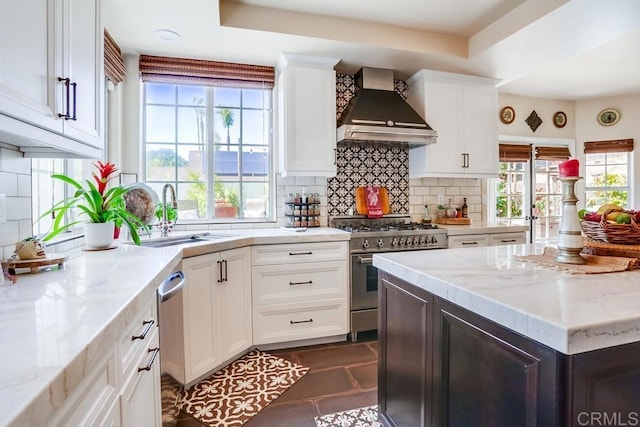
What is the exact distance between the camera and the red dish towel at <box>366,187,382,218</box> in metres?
3.35

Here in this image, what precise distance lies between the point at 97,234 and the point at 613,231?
2.34 metres

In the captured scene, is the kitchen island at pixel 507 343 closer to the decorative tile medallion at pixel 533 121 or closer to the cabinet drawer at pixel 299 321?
the cabinet drawer at pixel 299 321

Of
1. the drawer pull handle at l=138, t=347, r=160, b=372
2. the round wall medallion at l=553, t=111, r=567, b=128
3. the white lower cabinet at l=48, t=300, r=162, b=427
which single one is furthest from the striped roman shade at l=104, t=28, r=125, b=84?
the round wall medallion at l=553, t=111, r=567, b=128

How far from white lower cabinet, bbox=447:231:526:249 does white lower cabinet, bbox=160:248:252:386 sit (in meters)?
1.84

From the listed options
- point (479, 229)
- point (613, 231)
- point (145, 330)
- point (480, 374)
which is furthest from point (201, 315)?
point (479, 229)

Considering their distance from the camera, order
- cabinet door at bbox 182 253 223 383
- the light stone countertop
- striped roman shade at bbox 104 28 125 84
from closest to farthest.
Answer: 1. the light stone countertop
2. cabinet door at bbox 182 253 223 383
3. striped roman shade at bbox 104 28 125 84

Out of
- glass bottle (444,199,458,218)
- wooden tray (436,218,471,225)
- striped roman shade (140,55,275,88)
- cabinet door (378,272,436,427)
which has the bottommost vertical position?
cabinet door (378,272,436,427)

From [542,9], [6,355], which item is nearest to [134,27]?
[6,355]

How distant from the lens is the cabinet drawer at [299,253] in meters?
2.59

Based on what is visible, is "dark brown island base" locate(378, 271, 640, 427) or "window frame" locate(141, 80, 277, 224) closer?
"dark brown island base" locate(378, 271, 640, 427)

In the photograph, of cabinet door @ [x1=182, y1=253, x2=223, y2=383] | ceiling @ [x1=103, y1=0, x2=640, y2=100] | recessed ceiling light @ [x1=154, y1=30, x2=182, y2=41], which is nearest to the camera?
cabinet door @ [x1=182, y1=253, x2=223, y2=383]

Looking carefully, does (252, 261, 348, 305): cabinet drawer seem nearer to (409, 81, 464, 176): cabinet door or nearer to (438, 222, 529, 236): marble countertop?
(438, 222, 529, 236): marble countertop

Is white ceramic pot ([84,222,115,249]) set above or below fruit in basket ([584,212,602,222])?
below

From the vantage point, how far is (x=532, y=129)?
4.66 m
